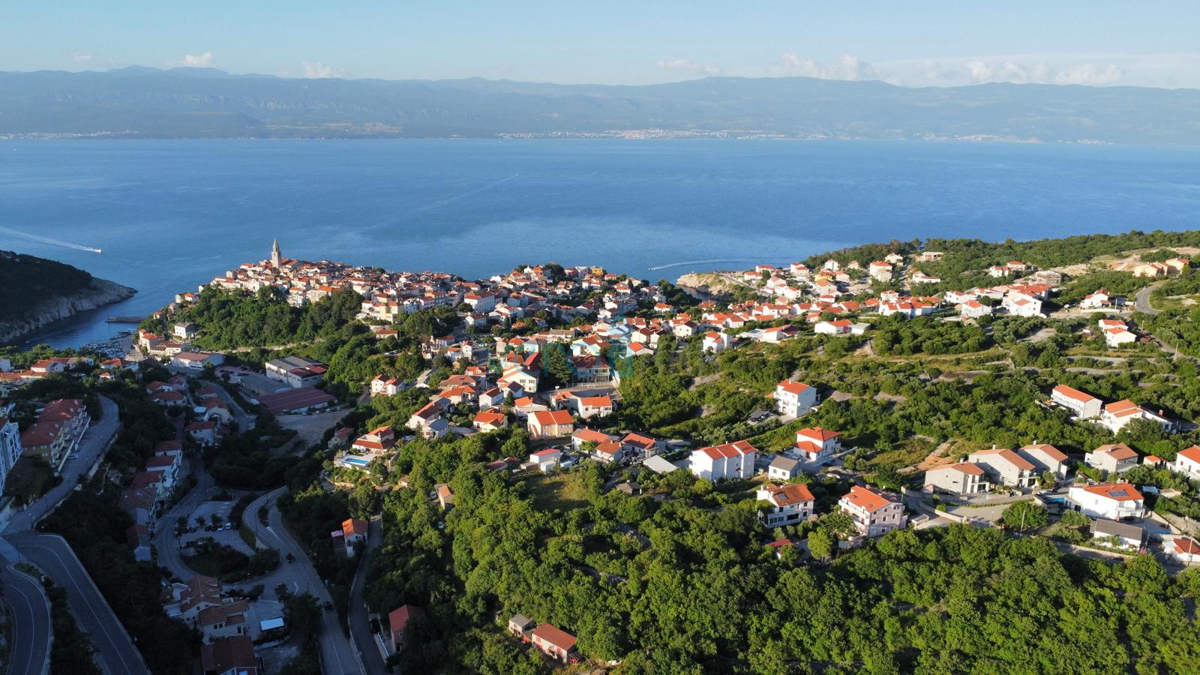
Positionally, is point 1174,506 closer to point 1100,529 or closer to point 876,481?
point 1100,529

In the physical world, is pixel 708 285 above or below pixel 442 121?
below

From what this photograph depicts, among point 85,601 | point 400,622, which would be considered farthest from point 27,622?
point 400,622

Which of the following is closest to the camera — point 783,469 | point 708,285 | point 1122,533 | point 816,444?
point 1122,533

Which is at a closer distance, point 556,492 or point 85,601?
point 85,601

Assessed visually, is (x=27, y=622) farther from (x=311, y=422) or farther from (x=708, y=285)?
(x=708, y=285)

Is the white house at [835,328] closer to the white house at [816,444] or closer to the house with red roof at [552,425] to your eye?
the white house at [816,444]

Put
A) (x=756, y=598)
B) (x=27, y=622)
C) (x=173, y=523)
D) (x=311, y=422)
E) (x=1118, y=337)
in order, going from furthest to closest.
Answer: (x=311, y=422)
(x=1118, y=337)
(x=173, y=523)
(x=27, y=622)
(x=756, y=598)
